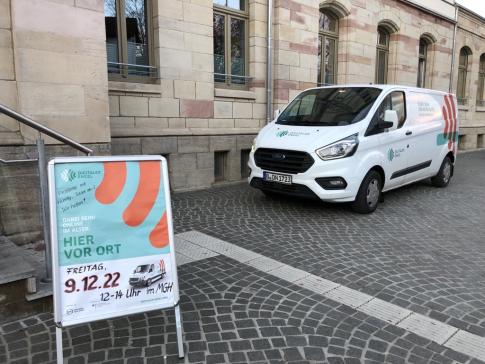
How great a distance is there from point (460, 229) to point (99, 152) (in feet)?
16.5

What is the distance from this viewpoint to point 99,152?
575cm

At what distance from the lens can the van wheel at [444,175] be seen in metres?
8.76

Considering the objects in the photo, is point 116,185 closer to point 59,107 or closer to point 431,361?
point 431,361

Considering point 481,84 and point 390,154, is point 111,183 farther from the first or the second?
point 481,84

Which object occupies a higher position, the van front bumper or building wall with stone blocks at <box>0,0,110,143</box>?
building wall with stone blocks at <box>0,0,110,143</box>

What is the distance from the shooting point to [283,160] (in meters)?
6.32

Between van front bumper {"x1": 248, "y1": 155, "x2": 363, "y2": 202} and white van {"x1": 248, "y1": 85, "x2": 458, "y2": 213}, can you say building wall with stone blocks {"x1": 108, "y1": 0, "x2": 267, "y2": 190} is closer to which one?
white van {"x1": 248, "y1": 85, "x2": 458, "y2": 213}

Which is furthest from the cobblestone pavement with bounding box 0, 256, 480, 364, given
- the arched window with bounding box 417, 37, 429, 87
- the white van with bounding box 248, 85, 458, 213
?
the arched window with bounding box 417, 37, 429, 87

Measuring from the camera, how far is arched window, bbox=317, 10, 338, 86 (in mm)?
11820

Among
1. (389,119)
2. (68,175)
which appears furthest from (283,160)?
(68,175)

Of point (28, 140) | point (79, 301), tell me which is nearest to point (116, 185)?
point (79, 301)

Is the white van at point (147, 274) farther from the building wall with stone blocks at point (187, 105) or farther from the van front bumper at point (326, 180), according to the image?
the building wall with stone blocks at point (187, 105)

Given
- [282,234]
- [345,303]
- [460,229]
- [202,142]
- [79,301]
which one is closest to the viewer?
[79,301]

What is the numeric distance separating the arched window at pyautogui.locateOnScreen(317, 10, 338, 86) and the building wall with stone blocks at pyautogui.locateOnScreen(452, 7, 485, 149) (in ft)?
26.9
